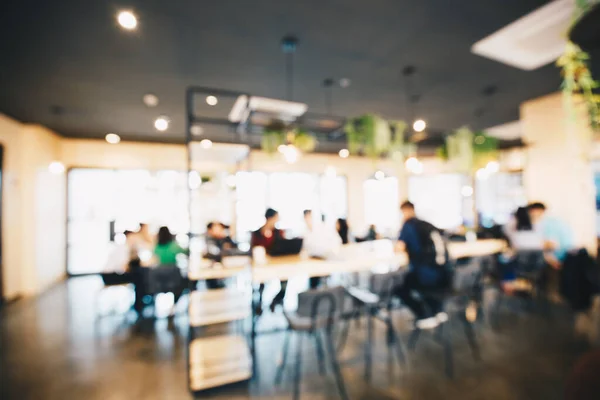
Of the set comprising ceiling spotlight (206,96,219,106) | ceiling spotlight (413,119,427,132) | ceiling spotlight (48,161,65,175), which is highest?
ceiling spotlight (206,96,219,106)

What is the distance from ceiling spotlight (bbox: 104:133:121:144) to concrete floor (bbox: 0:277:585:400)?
4292 mm

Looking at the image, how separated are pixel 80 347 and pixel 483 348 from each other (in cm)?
462

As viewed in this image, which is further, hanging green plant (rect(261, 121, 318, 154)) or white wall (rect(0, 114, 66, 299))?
white wall (rect(0, 114, 66, 299))

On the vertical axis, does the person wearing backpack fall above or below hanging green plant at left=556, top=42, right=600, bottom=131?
below

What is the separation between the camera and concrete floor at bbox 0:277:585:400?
2.64m

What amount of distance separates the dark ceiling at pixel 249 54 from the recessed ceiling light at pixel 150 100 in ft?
0.34

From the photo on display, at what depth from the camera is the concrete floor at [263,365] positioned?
104 inches

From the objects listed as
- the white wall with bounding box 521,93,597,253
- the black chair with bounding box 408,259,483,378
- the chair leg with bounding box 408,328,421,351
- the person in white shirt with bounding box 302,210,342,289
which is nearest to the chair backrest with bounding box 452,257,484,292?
the black chair with bounding box 408,259,483,378

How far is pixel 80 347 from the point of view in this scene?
3.61 m

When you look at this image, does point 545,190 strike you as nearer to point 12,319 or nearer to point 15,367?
point 15,367

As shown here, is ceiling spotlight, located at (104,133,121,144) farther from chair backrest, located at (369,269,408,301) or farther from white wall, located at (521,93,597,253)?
white wall, located at (521,93,597,253)

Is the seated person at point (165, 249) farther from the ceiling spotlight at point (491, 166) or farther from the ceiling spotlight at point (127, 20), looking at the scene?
the ceiling spotlight at point (491, 166)

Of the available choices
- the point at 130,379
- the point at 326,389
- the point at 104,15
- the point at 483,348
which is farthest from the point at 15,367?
the point at 483,348

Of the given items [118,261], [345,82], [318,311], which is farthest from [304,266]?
[118,261]
